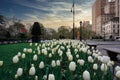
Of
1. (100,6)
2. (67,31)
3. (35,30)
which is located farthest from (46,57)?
(100,6)

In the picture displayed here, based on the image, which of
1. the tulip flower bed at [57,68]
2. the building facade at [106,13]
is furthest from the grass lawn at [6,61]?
the building facade at [106,13]

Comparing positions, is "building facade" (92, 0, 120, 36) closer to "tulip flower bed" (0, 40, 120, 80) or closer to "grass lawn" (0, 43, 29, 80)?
"grass lawn" (0, 43, 29, 80)

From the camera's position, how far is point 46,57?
5.81m

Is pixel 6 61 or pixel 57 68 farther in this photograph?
pixel 6 61

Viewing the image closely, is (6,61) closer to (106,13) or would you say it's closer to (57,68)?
(57,68)

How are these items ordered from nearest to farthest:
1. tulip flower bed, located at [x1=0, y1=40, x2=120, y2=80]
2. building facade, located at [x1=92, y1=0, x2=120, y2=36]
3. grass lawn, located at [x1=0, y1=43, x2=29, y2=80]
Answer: tulip flower bed, located at [x1=0, y1=40, x2=120, y2=80] → grass lawn, located at [x1=0, y1=43, x2=29, y2=80] → building facade, located at [x1=92, y1=0, x2=120, y2=36]

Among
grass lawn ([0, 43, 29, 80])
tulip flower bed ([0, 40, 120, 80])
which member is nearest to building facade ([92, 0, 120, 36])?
grass lawn ([0, 43, 29, 80])

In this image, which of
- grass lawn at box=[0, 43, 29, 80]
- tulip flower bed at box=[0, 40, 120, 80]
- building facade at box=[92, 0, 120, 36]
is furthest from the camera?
building facade at box=[92, 0, 120, 36]

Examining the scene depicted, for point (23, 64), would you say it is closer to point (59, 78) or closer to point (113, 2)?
point (59, 78)

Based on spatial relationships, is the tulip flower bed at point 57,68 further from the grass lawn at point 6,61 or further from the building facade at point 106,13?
the building facade at point 106,13

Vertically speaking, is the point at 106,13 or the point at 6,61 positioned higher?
the point at 106,13

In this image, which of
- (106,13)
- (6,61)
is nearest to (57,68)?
(6,61)

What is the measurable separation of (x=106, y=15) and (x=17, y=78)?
16752 cm

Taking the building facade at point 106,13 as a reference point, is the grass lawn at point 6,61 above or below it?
below
